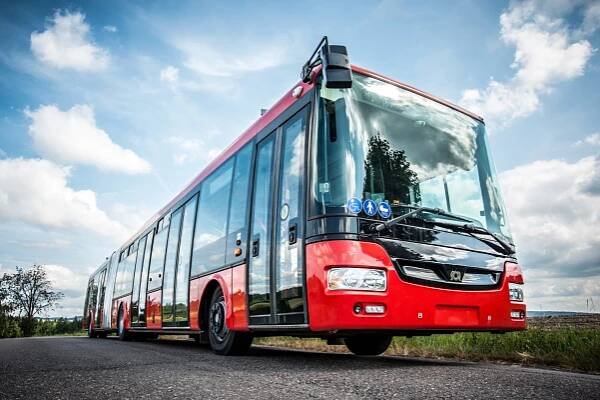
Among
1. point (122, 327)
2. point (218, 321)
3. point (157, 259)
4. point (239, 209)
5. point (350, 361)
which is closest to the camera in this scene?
point (350, 361)

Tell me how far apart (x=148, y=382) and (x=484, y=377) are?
239cm

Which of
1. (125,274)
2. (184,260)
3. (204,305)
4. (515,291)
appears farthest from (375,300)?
(125,274)

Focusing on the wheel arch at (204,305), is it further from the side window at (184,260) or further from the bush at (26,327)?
the bush at (26,327)

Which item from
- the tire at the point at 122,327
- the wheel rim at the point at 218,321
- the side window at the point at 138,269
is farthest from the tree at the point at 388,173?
the tire at the point at 122,327

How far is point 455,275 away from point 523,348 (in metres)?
1.81

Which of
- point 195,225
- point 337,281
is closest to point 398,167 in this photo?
point 337,281

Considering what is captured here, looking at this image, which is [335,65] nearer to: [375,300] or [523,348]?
[375,300]

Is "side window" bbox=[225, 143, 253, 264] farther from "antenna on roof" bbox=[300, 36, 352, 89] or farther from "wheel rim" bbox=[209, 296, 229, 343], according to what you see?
"antenna on roof" bbox=[300, 36, 352, 89]

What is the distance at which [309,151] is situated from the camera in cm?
466

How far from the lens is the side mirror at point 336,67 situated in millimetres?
4082

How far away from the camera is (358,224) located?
14.0ft

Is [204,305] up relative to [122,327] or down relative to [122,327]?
up

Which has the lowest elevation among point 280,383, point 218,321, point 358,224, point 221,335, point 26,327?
point 280,383

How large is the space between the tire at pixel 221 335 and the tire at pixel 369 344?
151 centimetres
